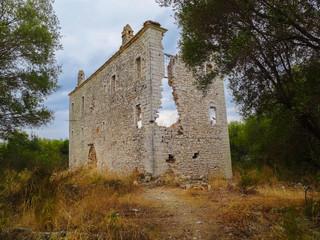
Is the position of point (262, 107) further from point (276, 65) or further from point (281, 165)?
point (281, 165)

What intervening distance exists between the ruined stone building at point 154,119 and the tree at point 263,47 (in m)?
3.64

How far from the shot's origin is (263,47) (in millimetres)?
5023

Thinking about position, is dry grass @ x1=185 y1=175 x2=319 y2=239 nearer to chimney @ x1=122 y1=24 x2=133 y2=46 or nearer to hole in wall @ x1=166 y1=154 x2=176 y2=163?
hole in wall @ x1=166 y1=154 x2=176 y2=163

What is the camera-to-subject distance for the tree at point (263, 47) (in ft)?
13.7

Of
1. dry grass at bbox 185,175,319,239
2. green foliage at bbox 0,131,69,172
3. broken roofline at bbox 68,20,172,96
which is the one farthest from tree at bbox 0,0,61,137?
dry grass at bbox 185,175,319,239

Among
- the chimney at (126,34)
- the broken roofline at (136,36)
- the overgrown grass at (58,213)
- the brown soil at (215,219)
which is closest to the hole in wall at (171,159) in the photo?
the brown soil at (215,219)

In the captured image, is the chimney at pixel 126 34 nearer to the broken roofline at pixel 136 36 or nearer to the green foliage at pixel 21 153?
the broken roofline at pixel 136 36

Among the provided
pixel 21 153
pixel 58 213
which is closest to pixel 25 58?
pixel 21 153

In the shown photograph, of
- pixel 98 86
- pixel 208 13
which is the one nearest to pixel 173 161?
pixel 208 13

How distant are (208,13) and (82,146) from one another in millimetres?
15452

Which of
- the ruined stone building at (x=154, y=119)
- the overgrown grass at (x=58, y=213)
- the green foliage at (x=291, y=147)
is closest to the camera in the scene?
the overgrown grass at (x=58, y=213)

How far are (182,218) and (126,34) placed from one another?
11920mm

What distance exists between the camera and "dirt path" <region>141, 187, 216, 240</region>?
→ 12.4ft

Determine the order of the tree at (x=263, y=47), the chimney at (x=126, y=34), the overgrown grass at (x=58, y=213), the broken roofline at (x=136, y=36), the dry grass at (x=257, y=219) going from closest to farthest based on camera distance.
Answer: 1. the dry grass at (x=257, y=219)
2. the overgrown grass at (x=58, y=213)
3. the tree at (x=263, y=47)
4. the broken roofline at (x=136, y=36)
5. the chimney at (x=126, y=34)
